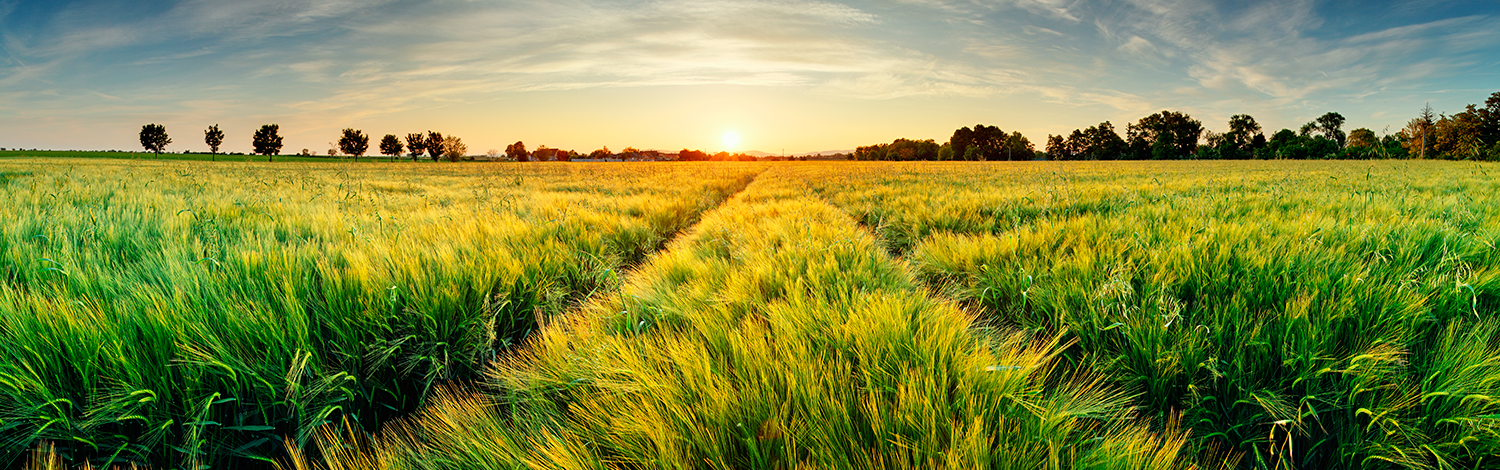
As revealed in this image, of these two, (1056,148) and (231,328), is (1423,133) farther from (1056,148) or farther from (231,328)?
(231,328)

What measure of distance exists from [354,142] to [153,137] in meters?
28.8

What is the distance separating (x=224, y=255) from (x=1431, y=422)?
423 centimetres

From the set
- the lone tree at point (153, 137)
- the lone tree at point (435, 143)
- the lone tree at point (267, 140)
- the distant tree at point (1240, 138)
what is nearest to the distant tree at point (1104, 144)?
the distant tree at point (1240, 138)

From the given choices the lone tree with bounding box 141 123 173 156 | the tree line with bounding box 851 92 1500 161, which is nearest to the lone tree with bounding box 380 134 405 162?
the lone tree with bounding box 141 123 173 156

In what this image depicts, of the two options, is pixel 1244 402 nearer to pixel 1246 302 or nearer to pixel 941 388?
pixel 1246 302

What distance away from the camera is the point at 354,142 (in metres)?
87.1

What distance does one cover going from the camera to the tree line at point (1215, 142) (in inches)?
1747

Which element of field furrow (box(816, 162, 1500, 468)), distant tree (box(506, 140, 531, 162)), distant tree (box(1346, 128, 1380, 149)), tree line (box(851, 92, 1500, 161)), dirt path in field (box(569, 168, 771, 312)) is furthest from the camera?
distant tree (box(506, 140, 531, 162))

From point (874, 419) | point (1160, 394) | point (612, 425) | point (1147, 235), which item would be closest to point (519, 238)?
point (612, 425)

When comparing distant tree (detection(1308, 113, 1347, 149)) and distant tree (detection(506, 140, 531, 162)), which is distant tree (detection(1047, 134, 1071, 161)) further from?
distant tree (detection(506, 140, 531, 162))

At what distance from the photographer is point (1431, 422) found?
1065mm

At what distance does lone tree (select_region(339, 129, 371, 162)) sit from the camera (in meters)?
86.8

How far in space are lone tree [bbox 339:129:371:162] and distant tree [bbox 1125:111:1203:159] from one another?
140815mm

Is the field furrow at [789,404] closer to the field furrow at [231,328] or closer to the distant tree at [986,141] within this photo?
the field furrow at [231,328]
